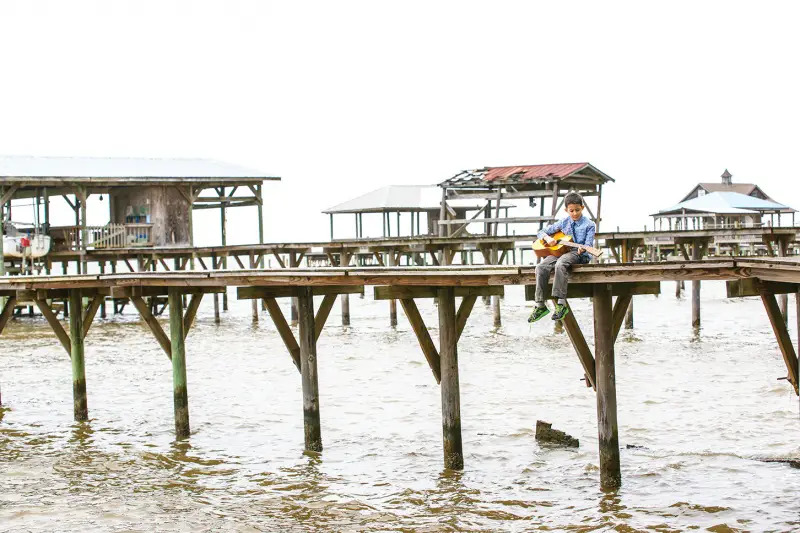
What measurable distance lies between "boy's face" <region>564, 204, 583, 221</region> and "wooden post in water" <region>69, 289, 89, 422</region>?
772cm

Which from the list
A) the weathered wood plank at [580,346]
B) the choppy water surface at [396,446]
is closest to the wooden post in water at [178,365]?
the choppy water surface at [396,446]

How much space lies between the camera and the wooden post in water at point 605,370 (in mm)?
8883

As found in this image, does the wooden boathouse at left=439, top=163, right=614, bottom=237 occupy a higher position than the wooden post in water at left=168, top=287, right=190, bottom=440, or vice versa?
the wooden boathouse at left=439, top=163, right=614, bottom=237

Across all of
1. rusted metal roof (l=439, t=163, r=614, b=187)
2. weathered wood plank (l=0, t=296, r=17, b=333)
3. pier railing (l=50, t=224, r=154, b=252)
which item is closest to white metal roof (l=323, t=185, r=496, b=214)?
rusted metal roof (l=439, t=163, r=614, b=187)

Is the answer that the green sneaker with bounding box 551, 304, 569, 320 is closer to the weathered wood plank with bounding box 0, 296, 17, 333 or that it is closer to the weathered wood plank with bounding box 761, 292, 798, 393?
the weathered wood plank with bounding box 761, 292, 798, 393

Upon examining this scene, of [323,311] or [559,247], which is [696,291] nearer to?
[323,311]

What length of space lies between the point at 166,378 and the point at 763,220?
1920 inches

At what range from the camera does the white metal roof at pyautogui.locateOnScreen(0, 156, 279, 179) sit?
99.5ft

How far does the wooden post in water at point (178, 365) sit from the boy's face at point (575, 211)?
5539 millimetres

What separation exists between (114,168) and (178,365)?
69.4 ft

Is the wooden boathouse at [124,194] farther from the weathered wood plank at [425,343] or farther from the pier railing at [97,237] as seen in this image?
the weathered wood plank at [425,343]

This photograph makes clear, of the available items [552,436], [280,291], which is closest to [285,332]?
[280,291]

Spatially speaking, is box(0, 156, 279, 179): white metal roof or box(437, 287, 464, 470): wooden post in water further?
box(0, 156, 279, 179): white metal roof

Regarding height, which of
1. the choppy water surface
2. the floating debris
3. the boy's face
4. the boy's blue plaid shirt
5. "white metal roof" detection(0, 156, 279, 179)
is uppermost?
"white metal roof" detection(0, 156, 279, 179)
